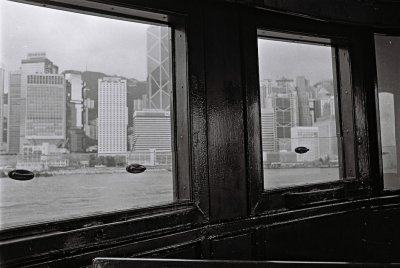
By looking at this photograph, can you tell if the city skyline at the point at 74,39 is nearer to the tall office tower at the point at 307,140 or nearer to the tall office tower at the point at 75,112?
the tall office tower at the point at 75,112

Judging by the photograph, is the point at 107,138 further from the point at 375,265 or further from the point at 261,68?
the point at 375,265

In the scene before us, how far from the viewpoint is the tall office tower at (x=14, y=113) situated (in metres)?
1.58

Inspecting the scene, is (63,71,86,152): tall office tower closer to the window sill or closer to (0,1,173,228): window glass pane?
(0,1,173,228): window glass pane

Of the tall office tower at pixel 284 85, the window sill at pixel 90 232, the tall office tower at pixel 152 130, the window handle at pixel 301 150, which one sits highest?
the tall office tower at pixel 284 85

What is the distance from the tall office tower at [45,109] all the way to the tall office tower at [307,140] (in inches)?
58.7

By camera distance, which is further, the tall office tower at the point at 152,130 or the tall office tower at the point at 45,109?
the tall office tower at the point at 152,130

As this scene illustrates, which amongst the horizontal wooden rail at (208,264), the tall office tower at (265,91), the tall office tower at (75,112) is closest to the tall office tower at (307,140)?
the tall office tower at (265,91)

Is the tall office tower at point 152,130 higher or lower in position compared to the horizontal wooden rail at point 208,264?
higher

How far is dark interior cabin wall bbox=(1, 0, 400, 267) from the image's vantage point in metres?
1.83

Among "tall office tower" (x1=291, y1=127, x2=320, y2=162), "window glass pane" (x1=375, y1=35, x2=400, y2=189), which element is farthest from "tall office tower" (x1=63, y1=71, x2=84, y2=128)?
"window glass pane" (x1=375, y1=35, x2=400, y2=189)

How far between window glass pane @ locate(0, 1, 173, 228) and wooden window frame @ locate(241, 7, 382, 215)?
0.68m

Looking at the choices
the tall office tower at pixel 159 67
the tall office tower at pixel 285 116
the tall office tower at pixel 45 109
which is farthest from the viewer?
the tall office tower at pixel 285 116

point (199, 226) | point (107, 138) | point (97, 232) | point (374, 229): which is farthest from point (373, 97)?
point (97, 232)

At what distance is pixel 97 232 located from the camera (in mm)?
1658
